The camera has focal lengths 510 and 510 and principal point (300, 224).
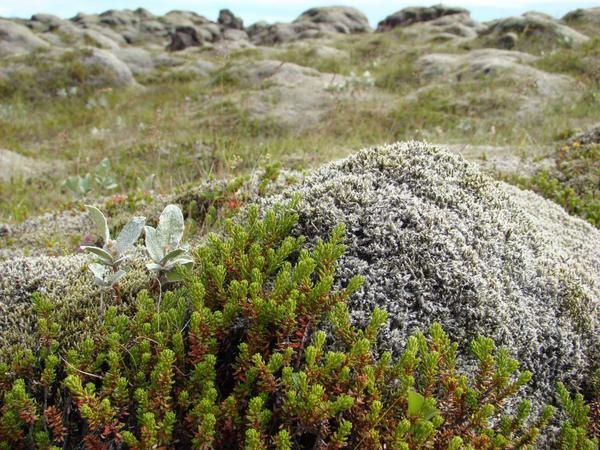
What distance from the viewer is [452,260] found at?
3.27m

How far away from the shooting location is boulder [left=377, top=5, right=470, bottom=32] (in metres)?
49.6

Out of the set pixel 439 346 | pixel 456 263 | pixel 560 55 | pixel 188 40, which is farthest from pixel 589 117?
pixel 188 40

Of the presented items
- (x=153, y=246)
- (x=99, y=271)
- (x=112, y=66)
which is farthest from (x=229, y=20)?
(x=99, y=271)

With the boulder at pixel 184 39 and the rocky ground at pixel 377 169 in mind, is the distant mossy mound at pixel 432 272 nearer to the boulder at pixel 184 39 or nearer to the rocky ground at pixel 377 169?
the rocky ground at pixel 377 169

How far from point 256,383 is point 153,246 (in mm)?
1170

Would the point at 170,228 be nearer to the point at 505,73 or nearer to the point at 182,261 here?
the point at 182,261

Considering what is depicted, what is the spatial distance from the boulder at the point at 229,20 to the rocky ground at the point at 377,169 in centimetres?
3540

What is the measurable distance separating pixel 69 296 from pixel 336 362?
181cm

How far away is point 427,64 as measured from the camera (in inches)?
897

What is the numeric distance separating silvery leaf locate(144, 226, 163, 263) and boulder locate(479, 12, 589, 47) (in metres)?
24.0

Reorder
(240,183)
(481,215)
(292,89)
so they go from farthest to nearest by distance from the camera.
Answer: (292,89)
(240,183)
(481,215)

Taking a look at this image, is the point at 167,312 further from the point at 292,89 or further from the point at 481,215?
the point at 292,89

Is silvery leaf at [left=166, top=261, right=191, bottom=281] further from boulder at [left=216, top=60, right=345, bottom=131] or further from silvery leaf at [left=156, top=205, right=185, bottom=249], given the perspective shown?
boulder at [left=216, top=60, right=345, bottom=131]

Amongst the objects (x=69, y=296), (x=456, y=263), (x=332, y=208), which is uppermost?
(x=332, y=208)
